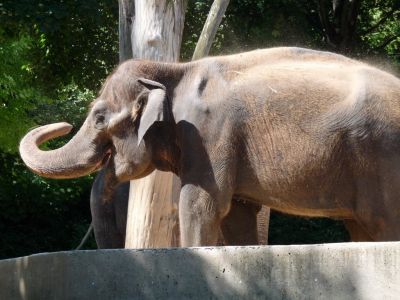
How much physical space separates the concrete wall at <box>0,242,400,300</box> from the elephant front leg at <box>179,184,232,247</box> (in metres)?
1.19

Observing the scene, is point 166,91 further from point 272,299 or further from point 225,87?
point 272,299

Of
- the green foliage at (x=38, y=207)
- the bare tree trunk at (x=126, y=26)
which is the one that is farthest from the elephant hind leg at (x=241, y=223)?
the green foliage at (x=38, y=207)

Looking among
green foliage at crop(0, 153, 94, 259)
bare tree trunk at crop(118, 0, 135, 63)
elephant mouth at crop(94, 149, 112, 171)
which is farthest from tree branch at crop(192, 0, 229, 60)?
green foliage at crop(0, 153, 94, 259)

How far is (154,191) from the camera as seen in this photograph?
810 centimetres

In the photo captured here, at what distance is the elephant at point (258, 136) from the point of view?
18.6ft

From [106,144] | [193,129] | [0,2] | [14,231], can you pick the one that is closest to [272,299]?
[193,129]

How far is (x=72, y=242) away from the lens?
15961mm

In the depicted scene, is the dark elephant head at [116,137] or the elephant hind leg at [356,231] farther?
the dark elephant head at [116,137]

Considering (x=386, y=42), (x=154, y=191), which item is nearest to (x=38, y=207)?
(x=386, y=42)

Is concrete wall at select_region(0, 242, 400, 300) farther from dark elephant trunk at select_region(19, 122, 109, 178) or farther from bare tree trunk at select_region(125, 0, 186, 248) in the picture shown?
bare tree trunk at select_region(125, 0, 186, 248)

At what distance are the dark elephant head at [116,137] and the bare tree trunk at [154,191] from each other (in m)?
1.22

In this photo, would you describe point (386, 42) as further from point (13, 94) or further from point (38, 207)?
point (38, 207)

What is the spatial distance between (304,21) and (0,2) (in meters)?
4.81

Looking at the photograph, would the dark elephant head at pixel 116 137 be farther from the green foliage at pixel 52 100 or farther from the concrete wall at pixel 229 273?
the green foliage at pixel 52 100
